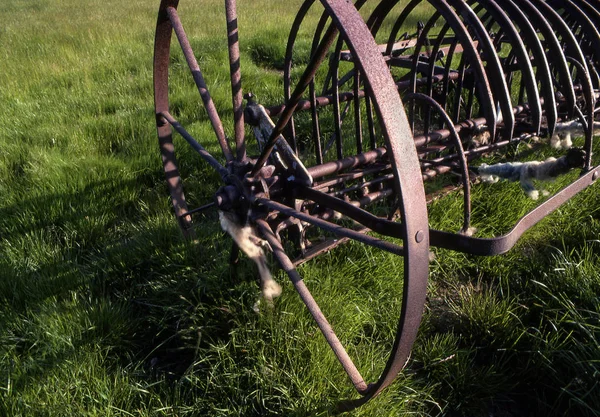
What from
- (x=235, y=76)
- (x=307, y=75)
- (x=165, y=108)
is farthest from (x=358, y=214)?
(x=165, y=108)

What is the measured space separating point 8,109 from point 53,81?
793mm

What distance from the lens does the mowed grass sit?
147cm

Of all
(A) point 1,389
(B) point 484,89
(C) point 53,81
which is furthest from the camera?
(C) point 53,81

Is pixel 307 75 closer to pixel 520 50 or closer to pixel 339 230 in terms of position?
pixel 339 230

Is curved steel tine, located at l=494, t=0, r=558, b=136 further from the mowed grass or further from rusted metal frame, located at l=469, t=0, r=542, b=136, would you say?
the mowed grass

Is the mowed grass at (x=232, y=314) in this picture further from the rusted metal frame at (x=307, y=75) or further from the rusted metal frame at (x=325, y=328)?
the rusted metal frame at (x=307, y=75)

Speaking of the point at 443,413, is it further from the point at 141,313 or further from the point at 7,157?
the point at 7,157

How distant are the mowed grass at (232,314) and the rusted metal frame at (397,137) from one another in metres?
0.61

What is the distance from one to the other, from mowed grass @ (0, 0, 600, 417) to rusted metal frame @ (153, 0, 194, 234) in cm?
10

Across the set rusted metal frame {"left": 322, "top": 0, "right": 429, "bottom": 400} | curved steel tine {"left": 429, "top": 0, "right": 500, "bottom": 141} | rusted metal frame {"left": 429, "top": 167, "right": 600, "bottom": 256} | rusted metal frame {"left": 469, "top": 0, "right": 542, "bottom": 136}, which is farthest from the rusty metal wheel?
rusted metal frame {"left": 469, "top": 0, "right": 542, "bottom": 136}

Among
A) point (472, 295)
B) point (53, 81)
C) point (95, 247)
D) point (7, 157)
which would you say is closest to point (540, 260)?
point (472, 295)

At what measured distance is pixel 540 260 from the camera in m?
2.03

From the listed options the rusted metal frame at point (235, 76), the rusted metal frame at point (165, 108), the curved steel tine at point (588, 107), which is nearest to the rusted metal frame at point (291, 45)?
the rusted metal frame at point (235, 76)

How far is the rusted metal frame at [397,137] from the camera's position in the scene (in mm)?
957
